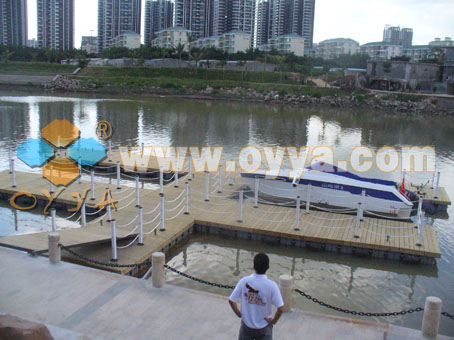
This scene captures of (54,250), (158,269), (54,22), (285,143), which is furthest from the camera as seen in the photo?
(54,22)

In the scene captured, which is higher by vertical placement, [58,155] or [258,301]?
[258,301]

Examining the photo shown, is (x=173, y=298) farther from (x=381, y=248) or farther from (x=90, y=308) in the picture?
(x=381, y=248)

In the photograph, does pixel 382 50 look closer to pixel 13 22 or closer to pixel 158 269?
pixel 13 22

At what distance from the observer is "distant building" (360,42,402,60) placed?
15588 cm

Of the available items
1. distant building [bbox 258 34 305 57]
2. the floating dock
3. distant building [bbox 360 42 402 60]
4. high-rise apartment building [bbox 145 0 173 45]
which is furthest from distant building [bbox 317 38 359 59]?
the floating dock

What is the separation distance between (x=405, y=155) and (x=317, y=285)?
72.5 ft

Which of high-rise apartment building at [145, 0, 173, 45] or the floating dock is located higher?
high-rise apartment building at [145, 0, 173, 45]

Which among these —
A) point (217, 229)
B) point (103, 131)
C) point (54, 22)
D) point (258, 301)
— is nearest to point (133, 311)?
point (258, 301)

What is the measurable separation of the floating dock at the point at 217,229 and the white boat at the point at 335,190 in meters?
1.24

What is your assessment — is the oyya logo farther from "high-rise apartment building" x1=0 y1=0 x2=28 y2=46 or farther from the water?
"high-rise apartment building" x1=0 y1=0 x2=28 y2=46

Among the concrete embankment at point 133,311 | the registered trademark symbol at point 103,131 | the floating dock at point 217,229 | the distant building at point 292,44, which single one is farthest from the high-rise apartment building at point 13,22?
the concrete embankment at point 133,311

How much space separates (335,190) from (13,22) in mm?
159207

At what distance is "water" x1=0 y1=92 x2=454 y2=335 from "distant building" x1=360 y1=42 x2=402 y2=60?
104897 millimetres

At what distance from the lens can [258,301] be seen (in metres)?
5.23
